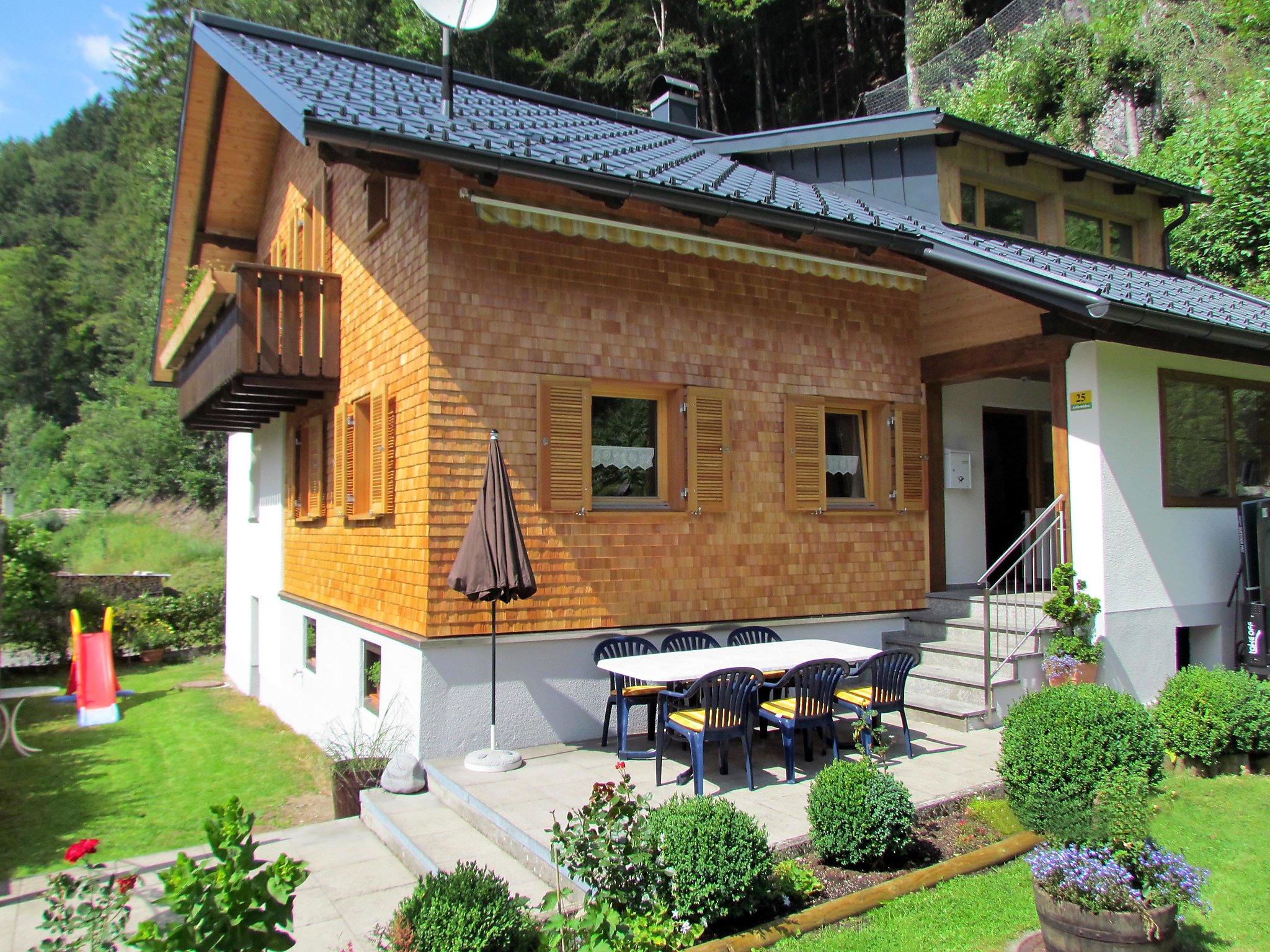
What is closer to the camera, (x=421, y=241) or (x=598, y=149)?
(x=421, y=241)

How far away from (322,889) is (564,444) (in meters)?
4.31

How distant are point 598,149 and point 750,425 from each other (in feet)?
10.8

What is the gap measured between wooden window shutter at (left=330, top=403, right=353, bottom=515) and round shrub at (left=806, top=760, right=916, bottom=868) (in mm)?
6825

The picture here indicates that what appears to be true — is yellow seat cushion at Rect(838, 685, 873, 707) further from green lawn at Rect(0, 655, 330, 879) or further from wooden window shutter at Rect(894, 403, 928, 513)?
green lawn at Rect(0, 655, 330, 879)

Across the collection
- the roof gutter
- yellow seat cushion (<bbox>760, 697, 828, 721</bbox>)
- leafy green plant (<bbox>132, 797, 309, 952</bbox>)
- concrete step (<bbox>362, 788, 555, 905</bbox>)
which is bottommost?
concrete step (<bbox>362, 788, 555, 905</bbox>)

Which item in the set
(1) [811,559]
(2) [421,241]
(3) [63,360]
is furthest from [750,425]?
(3) [63,360]

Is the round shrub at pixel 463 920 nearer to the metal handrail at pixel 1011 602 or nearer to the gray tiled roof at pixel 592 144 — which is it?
the gray tiled roof at pixel 592 144

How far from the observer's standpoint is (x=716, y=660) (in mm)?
7727

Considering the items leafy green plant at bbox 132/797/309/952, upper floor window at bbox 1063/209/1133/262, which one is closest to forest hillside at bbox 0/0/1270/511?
upper floor window at bbox 1063/209/1133/262

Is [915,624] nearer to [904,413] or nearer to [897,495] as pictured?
[897,495]

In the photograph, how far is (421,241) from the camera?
329 inches

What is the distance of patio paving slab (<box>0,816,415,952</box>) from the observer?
5379mm

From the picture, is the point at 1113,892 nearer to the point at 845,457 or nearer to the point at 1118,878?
the point at 1118,878

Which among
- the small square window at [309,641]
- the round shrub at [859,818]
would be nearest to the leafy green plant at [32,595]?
the small square window at [309,641]
